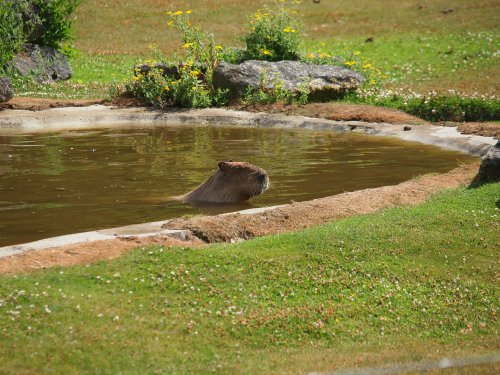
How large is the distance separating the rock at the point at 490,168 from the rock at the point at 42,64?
16305 mm

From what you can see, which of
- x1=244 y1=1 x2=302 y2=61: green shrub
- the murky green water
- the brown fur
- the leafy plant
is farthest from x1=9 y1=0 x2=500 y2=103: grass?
the brown fur

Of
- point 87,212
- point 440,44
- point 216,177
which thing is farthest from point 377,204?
point 440,44

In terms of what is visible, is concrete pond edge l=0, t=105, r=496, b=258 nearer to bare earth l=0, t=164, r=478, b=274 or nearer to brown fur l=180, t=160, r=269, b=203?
bare earth l=0, t=164, r=478, b=274

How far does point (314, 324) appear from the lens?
352 inches

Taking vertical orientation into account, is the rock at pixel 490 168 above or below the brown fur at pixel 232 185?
above

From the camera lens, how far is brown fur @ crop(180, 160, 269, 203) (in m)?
14.0

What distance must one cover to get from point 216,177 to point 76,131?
8.40 metres

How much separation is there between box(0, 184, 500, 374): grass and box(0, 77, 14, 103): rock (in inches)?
542

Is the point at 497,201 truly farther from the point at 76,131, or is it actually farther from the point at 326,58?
the point at 326,58

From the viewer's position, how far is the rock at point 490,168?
13641 millimetres

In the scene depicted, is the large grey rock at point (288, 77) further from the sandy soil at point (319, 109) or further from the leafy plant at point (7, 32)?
the leafy plant at point (7, 32)

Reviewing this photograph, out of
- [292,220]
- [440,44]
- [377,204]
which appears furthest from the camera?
[440,44]

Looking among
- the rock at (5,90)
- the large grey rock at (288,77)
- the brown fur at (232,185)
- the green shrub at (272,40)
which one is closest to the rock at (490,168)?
the brown fur at (232,185)

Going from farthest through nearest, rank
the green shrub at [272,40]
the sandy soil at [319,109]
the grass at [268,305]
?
the green shrub at [272,40]
the sandy soil at [319,109]
the grass at [268,305]
